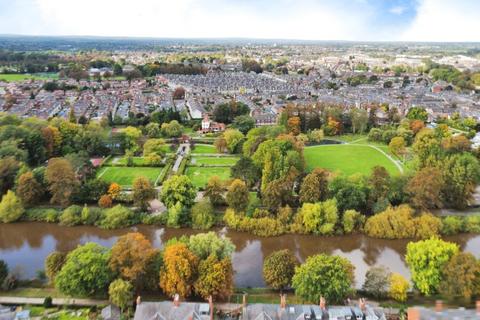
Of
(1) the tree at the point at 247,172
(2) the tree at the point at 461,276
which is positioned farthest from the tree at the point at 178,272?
(1) the tree at the point at 247,172

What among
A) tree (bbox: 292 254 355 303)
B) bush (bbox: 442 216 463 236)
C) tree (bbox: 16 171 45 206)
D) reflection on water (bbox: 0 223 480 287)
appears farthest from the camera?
tree (bbox: 16 171 45 206)

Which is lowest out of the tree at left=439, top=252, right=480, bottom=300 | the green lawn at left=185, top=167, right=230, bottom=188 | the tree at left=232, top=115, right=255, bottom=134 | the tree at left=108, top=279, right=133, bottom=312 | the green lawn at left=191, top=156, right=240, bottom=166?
the green lawn at left=191, top=156, right=240, bottom=166

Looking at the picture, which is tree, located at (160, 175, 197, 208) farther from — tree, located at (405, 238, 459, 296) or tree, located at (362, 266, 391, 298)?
tree, located at (405, 238, 459, 296)

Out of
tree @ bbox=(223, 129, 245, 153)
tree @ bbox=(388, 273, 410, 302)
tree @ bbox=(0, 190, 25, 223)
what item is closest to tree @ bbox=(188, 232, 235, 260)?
Answer: tree @ bbox=(388, 273, 410, 302)

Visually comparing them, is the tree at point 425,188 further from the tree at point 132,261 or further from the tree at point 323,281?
the tree at point 132,261

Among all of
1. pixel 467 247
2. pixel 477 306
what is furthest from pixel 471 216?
pixel 477 306
